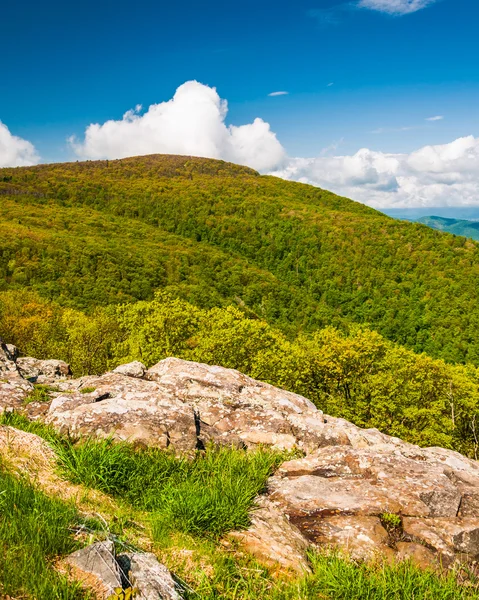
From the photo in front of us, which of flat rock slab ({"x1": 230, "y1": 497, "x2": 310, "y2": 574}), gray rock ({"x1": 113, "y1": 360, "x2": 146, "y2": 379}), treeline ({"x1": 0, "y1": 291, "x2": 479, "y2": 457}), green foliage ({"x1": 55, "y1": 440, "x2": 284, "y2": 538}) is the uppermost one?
green foliage ({"x1": 55, "y1": 440, "x2": 284, "y2": 538})

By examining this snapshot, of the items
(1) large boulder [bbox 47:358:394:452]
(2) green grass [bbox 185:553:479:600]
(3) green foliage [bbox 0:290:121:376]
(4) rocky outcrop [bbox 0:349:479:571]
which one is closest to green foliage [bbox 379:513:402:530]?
(4) rocky outcrop [bbox 0:349:479:571]

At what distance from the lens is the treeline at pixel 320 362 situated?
34.8 metres

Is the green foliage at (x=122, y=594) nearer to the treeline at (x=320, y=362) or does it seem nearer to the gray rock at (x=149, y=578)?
the gray rock at (x=149, y=578)

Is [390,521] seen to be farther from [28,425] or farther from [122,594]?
[28,425]

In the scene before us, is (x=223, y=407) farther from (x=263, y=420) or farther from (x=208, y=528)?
(x=208, y=528)

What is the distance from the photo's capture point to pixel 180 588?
156 inches

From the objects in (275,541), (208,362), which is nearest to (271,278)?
(208,362)

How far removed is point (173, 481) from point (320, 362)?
32636mm

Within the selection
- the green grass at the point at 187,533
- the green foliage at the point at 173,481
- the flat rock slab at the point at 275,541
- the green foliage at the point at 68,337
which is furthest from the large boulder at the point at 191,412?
the green foliage at the point at 68,337

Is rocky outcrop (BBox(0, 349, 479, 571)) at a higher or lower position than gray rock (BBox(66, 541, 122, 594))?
lower

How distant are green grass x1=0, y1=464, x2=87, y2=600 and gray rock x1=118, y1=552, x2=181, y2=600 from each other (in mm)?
515

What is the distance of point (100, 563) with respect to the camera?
3.65m

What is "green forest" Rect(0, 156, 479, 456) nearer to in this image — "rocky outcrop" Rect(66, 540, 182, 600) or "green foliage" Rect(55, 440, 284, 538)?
"green foliage" Rect(55, 440, 284, 538)

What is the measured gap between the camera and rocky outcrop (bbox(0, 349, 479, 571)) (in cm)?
564
